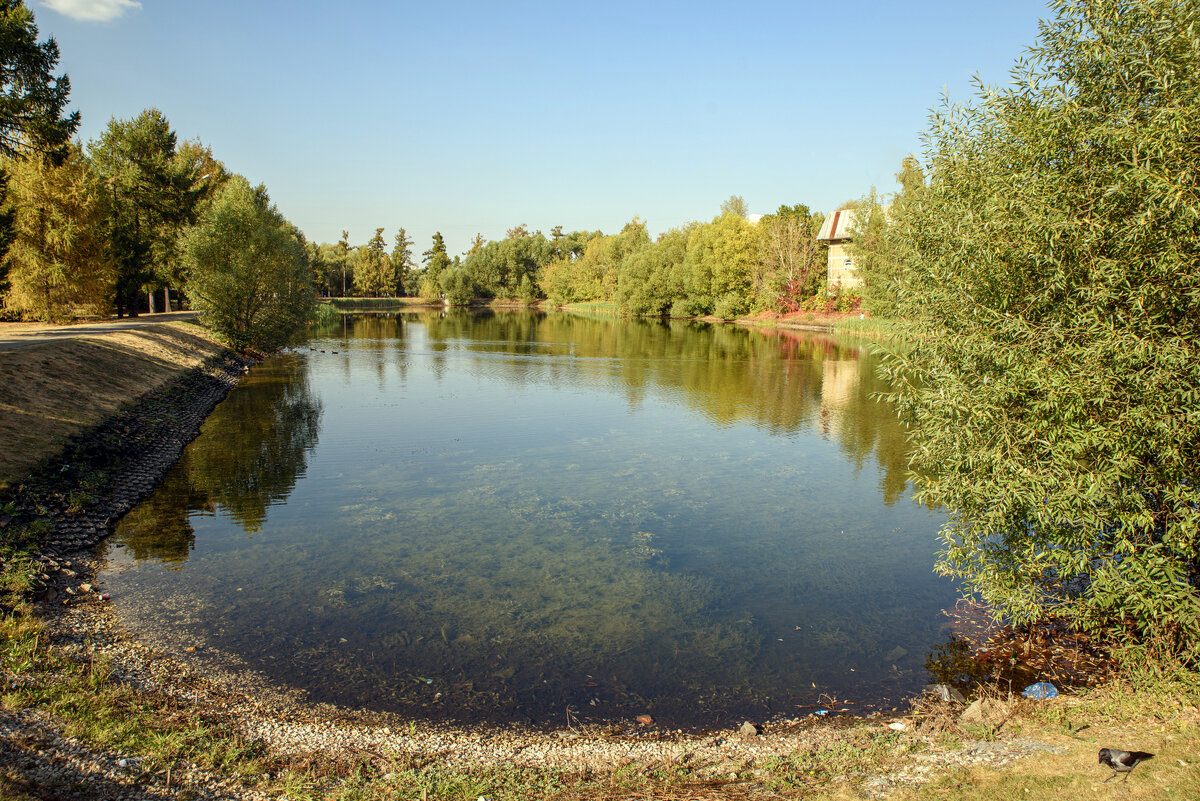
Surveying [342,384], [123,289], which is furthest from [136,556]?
[123,289]

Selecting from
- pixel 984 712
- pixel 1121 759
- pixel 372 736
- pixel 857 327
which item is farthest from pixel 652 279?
pixel 1121 759

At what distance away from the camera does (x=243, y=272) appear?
43.8 m

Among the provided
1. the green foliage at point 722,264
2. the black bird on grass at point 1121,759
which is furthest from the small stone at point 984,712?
the green foliage at point 722,264

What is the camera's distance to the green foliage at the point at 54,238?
35.6 m

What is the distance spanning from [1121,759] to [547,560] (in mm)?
10080

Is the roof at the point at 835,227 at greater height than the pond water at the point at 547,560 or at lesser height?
greater

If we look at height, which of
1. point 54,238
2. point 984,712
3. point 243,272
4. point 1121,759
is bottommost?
point 984,712

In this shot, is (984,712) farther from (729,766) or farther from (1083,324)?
(1083,324)

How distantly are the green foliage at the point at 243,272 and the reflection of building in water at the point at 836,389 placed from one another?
3643 cm

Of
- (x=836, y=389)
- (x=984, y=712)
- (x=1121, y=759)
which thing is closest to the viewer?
(x=1121, y=759)

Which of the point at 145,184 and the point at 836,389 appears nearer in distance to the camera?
the point at 836,389

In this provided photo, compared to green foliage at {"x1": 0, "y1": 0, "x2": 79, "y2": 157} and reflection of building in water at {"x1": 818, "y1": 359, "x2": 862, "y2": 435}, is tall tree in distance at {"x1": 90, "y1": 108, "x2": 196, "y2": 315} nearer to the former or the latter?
green foliage at {"x1": 0, "y1": 0, "x2": 79, "y2": 157}

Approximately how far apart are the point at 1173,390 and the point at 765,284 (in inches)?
3332

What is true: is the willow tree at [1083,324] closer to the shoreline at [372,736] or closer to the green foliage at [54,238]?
the shoreline at [372,736]
